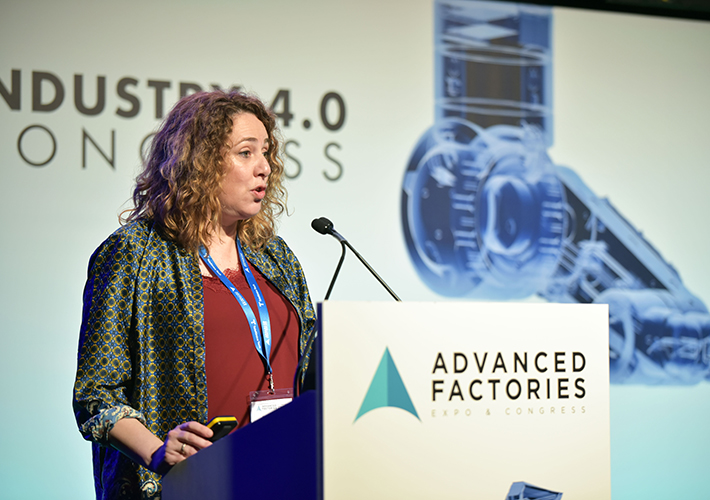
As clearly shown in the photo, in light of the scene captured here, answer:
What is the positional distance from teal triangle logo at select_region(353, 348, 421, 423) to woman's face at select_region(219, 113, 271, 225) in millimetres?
899

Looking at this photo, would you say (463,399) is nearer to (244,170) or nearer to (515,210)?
(244,170)

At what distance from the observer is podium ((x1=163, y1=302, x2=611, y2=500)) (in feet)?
2.97

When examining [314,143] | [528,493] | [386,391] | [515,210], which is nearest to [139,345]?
[386,391]

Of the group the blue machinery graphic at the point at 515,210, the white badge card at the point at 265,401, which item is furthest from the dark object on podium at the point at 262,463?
the blue machinery graphic at the point at 515,210

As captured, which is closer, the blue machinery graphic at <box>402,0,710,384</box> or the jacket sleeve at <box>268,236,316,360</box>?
the jacket sleeve at <box>268,236,316,360</box>

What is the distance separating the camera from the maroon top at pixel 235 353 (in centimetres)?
156

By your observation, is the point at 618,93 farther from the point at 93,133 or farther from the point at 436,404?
the point at 436,404

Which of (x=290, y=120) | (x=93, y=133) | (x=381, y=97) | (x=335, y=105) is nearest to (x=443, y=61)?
(x=381, y=97)

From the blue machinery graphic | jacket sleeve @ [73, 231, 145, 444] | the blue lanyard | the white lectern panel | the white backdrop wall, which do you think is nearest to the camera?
the white lectern panel

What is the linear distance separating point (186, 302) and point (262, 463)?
586 mm

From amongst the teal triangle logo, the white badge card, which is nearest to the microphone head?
the white badge card

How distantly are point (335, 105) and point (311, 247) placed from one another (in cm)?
66

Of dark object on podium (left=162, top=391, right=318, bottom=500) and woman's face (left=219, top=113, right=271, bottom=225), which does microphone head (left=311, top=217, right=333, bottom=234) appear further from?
dark object on podium (left=162, top=391, right=318, bottom=500)

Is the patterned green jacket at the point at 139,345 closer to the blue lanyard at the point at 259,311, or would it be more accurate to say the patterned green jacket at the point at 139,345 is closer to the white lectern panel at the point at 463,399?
the blue lanyard at the point at 259,311
